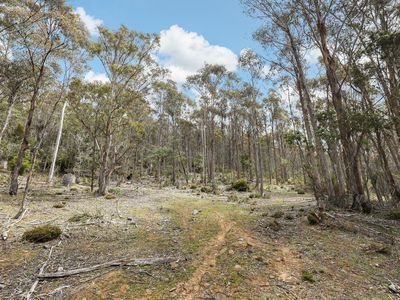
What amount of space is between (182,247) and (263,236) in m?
2.12

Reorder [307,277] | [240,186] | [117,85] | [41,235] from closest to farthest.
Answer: [307,277], [41,235], [117,85], [240,186]

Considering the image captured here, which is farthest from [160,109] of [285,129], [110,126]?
[285,129]

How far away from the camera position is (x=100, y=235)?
6.47m

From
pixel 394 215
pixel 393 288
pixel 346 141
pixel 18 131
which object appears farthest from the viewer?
pixel 18 131

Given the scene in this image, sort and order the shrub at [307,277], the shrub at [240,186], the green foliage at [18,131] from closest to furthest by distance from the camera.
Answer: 1. the shrub at [307,277]
2. the shrub at [240,186]
3. the green foliage at [18,131]

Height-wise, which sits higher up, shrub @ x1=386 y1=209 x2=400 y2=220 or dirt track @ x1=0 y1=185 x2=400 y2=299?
shrub @ x1=386 y1=209 x2=400 y2=220

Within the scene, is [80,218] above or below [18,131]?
below

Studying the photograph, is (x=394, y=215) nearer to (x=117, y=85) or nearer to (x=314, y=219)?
(x=314, y=219)

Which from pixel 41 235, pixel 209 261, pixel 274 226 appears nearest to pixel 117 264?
pixel 209 261

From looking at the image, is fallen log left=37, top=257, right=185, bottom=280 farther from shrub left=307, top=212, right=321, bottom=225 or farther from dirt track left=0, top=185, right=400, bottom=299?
shrub left=307, top=212, right=321, bottom=225

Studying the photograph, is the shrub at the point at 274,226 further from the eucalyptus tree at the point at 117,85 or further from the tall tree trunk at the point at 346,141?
the eucalyptus tree at the point at 117,85

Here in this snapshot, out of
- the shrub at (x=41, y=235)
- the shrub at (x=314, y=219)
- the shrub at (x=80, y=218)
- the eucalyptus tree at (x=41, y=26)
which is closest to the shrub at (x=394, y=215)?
the shrub at (x=314, y=219)

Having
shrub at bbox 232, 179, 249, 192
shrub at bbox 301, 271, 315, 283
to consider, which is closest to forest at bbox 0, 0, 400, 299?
shrub at bbox 301, 271, 315, 283

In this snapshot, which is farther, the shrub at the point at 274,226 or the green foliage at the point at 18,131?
the green foliage at the point at 18,131
